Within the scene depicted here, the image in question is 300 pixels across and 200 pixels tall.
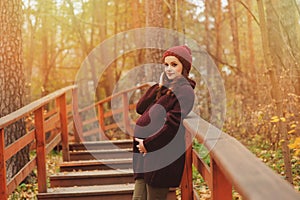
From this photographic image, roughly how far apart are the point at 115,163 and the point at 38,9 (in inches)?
577

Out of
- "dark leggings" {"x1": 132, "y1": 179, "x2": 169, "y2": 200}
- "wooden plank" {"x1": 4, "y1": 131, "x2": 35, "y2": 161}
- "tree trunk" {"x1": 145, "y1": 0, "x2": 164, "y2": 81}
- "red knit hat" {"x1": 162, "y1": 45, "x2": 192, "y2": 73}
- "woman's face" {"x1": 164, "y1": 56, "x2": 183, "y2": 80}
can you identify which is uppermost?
"tree trunk" {"x1": 145, "y1": 0, "x2": 164, "y2": 81}

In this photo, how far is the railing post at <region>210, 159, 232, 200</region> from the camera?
2.81 metres

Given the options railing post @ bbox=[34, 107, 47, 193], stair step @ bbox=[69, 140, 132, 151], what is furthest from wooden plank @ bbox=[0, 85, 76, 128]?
stair step @ bbox=[69, 140, 132, 151]

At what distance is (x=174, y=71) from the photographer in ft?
13.5

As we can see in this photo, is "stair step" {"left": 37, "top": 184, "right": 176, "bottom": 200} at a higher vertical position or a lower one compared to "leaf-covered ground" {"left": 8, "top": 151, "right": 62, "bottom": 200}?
higher

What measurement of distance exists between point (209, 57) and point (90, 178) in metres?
10.4

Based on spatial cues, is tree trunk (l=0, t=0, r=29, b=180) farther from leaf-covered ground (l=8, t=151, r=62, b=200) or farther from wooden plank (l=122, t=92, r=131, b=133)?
wooden plank (l=122, t=92, r=131, b=133)

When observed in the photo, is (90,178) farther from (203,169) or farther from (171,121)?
(203,169)

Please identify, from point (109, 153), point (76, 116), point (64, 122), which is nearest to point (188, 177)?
point (109, 153)

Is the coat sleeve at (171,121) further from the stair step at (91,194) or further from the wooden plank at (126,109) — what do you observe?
the wooden plank at (126,109)

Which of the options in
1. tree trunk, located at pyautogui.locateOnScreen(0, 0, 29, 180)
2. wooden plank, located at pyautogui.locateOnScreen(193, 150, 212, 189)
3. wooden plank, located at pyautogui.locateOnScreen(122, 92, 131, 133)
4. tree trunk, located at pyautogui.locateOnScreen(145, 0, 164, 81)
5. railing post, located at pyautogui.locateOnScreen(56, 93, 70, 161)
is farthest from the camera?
tree trunk, located at pyautogui.locateOnScreen(145, 0, 164, 81)

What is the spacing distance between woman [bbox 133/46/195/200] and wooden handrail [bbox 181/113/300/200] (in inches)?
10.8

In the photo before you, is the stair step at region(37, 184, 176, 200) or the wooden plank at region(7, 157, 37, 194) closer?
the wooden plank at region(7, 157, 37, 194)

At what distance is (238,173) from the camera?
6.35ft
